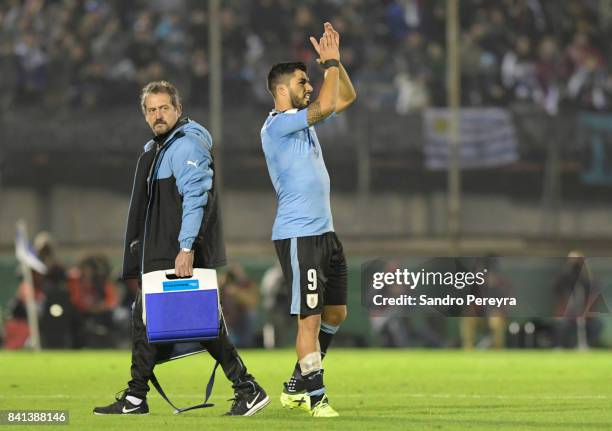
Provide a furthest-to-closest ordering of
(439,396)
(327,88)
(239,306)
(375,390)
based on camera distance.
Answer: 1. (239,306)
2. (375,390)
3. (439,396)
4. (327,88)

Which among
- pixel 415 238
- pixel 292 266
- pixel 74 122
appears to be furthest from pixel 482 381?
pixel 74 122

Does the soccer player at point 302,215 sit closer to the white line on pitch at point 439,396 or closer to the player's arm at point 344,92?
the player's arm at point 344,92

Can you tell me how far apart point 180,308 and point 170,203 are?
0.63m

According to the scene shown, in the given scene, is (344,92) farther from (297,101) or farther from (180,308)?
(180,308)

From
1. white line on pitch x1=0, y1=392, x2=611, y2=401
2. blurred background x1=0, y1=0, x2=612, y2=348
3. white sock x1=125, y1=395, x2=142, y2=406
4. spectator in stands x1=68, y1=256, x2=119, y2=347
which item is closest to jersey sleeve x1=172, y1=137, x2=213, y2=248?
white sock x1=125, y1=395, x2=142, y2=406

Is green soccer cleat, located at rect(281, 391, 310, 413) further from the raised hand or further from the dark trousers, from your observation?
the raised hand

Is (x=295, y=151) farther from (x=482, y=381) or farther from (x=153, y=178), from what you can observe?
(x=482, y=381)

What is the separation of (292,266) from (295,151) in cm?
68

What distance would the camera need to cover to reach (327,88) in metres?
9.14

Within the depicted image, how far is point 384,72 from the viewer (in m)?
30.0

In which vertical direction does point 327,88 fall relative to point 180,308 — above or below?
above

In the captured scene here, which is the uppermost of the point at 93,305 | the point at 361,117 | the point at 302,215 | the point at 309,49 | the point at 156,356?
the point at 309,49

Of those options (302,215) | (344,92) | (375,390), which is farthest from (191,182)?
(375,390)

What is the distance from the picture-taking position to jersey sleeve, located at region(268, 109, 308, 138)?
9.31 m
